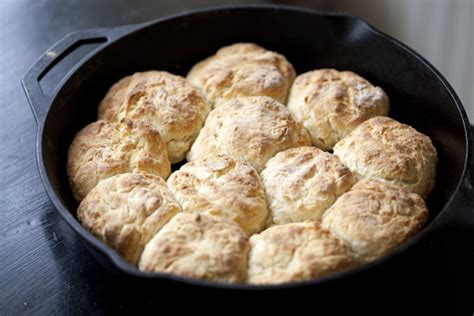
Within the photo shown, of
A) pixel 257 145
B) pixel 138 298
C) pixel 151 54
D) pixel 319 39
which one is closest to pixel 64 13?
pixel 151 54

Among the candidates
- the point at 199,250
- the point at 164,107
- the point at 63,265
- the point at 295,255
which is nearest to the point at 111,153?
the point at 164,107

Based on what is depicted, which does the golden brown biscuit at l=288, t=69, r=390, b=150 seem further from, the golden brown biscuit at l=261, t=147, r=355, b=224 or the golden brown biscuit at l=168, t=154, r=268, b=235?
the golden brown biscuit at l=168, t=154, r=268, b=235

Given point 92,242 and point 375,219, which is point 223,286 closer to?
point 92,242

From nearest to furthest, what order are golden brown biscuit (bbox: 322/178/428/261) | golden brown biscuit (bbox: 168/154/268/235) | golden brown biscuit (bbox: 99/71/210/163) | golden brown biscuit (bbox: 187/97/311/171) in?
1. golden brown biscuit (bbox: 322/178/428/261)
2. golden brown biscuit (bbox: 168/154/268/235)
3. golden brown biscuit (bbox: 187/97/311/171)
4. golden brown biscuit (bbox: 99/71/210/163)

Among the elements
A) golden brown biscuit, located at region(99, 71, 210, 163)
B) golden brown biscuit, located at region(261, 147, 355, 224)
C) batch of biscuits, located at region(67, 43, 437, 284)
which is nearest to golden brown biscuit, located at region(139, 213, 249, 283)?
batch of biscuits, located at region(67, 43, 437, 284)

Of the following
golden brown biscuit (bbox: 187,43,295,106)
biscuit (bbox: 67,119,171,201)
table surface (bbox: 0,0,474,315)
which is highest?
golden brown biscuit (bbox: 187,43,295,106)

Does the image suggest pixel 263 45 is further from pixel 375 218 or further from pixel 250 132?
pixel 375 218
